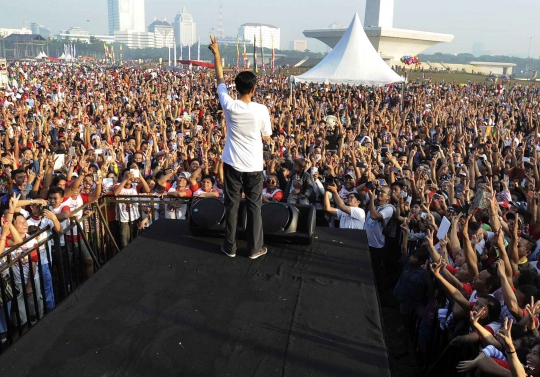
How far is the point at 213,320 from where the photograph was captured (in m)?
3.13

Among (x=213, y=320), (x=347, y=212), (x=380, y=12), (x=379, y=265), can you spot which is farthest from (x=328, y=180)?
(x=380, y=12)

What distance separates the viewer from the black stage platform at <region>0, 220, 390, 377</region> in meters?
2.69

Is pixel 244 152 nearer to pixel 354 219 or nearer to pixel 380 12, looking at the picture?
pixel 354 219

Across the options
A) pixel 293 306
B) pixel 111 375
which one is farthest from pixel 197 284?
pixel 111 375

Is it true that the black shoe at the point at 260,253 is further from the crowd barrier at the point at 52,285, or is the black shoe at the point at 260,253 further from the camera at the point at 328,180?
the camera at the point at 328,180

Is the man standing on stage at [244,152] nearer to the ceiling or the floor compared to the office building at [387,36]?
nearer to the floor

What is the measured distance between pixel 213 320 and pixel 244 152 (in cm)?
144

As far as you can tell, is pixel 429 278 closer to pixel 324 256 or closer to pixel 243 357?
pixel 324 256

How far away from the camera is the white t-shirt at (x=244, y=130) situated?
3723mm

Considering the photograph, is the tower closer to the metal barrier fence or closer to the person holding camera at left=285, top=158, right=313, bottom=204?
the person holding camera at left=285, top=158, right=313, bottom=204

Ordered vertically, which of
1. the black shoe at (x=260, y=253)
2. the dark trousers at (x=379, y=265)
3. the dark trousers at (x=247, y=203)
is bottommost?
the dark trousers at (x=379, y=265)

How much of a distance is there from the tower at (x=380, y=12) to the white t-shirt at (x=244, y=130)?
5798 cm

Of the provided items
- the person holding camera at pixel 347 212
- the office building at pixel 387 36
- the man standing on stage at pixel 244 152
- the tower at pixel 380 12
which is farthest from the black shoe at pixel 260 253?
the tower at pixel 380 12

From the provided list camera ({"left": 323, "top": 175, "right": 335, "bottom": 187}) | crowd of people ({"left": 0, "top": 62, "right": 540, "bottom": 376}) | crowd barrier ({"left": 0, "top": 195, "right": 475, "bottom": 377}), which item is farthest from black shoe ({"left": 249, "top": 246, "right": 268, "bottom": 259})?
camera ({"left": 323, "top": 175, "right": 335, "bottom": 187})
